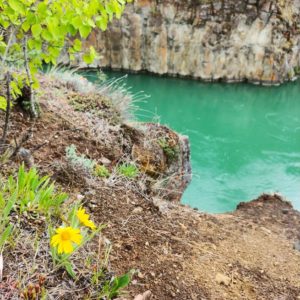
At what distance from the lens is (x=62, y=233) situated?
6.10 feet

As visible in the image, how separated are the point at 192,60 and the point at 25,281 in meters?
16.1

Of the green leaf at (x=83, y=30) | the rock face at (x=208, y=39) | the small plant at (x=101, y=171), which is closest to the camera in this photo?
the green leaf at (x=83, y=30)

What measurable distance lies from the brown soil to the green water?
130 inches

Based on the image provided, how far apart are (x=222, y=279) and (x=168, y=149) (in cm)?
214

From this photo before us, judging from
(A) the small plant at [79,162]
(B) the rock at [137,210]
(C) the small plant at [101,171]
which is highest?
(A) the small plant at [79,162]

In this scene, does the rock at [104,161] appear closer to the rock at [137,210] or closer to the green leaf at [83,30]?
the rock at [137,210]

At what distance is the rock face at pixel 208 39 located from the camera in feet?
54.3

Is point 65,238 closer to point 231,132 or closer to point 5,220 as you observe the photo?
point 5,220

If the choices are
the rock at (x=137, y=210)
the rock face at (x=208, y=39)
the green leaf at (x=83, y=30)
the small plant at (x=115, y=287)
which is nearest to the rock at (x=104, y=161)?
the rock at (x=137, y=210)

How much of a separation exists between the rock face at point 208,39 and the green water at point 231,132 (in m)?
0.61

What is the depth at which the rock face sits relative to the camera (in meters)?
16.5

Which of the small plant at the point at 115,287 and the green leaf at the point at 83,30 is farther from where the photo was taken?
the green leaf at the point at 83,30

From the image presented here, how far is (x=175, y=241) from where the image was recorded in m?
2.87

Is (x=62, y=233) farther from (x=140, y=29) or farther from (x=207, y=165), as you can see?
(x=140, y=29)
